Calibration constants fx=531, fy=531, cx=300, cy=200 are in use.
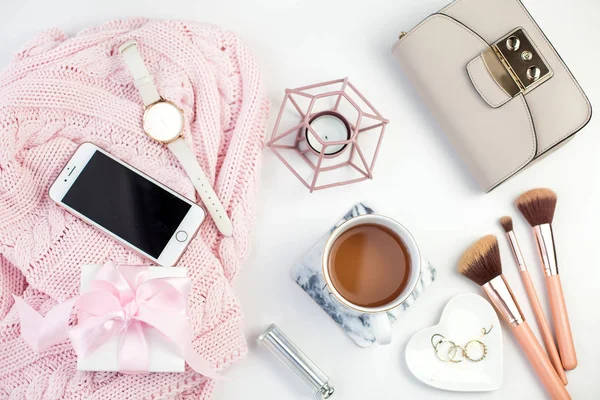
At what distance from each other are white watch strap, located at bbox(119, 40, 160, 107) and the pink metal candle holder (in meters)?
0.16

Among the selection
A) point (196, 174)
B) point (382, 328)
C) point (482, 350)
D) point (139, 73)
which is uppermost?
point (139, 73)

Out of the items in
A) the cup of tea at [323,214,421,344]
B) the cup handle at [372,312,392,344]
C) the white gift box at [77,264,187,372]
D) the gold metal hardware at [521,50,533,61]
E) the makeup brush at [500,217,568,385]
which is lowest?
the makeup brush at [500,217,568,385]

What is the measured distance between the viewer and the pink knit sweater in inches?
23.9

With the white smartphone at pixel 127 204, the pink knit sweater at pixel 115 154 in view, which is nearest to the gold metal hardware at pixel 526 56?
the pink knit sweater at pixel 115 154

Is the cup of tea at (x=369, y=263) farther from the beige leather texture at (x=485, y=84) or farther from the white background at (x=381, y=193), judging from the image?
the beige leather texture at (x=485, y=84)

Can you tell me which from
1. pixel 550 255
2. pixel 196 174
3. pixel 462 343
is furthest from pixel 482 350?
pixel 196 174

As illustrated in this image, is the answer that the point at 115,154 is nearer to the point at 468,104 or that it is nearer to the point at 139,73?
the point at 139,73

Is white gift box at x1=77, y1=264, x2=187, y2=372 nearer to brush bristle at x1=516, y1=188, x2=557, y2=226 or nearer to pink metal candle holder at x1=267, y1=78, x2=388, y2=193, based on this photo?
pink metal candle holder at x1=267, y1=78, x2=388, y2=193

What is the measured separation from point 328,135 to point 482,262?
0.83ft

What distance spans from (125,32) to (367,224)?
0.40m

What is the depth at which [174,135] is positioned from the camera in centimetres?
64

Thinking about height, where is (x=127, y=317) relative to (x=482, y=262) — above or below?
above

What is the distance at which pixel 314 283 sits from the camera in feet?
2.16

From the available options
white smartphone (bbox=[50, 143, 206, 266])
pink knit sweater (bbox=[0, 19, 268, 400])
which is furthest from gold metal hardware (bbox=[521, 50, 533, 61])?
white smartphone (bbox=[50, 143, 206, 266])
